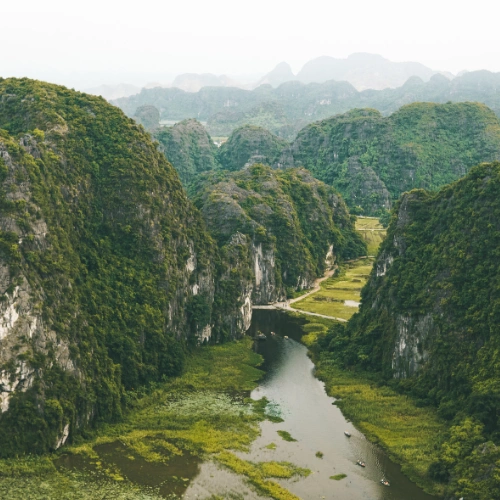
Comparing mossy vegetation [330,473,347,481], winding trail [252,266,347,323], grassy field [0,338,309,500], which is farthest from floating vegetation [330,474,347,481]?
winding trail [252,266,347,323]

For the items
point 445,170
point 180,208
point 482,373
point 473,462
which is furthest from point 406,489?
point 445,170

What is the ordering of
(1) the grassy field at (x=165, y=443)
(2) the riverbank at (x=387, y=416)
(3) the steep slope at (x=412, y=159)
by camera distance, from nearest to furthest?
(1) the grassy field at (x=165, y=443) < (2) the riverbank at (x=387, y=416) < (3) the steep slope at (x=412, y=159)

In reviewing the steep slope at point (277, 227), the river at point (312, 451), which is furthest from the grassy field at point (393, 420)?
the steep slope at point (277, 227)

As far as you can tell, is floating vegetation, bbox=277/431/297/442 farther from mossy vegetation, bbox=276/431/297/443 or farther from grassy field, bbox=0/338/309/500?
grassy field, bbox=0/338/309/500

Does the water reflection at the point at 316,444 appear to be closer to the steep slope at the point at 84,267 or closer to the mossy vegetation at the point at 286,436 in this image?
the mossy vegetation at the point at 286,436

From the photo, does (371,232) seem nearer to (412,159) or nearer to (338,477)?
(412,159)

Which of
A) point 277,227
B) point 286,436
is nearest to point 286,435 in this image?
point 286,436

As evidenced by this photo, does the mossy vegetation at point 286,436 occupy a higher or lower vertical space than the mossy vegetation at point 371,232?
lower
